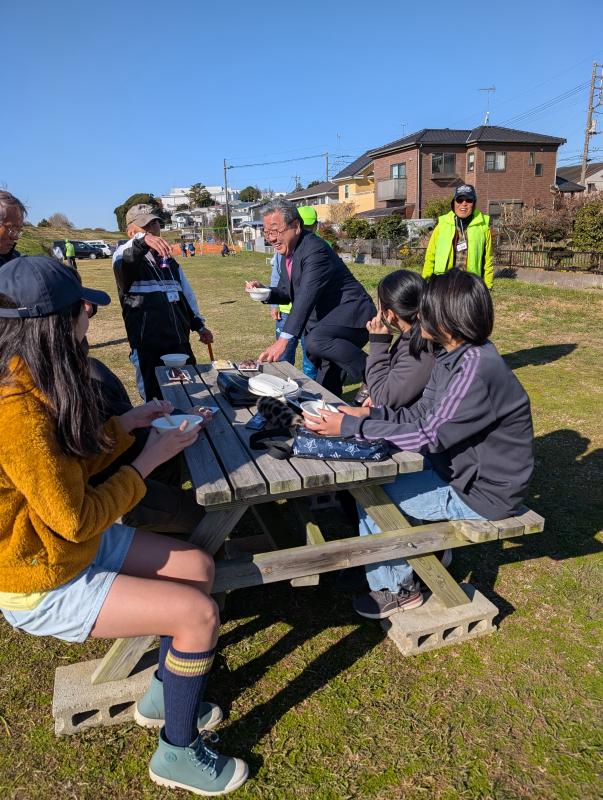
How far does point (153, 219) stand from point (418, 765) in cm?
359

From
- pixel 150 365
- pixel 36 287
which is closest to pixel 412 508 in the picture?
pixel 36 287

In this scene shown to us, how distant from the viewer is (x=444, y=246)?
6.17 metres

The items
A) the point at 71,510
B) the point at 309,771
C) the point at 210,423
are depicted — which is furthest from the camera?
the point at 210,423

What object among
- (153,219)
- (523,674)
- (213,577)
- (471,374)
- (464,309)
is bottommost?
(523,674)

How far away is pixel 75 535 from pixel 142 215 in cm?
308

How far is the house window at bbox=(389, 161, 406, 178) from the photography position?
37625mm

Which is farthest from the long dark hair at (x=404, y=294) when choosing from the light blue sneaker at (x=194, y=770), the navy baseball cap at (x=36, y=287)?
the light blue sneaker at (x=194, y=770)

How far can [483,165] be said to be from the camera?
35.5 meters

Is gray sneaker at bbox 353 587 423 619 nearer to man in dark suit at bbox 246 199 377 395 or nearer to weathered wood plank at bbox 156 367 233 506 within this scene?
weathered wood plank at bbox 156 367 233 506

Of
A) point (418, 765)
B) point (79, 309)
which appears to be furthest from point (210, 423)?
point (418, 765)

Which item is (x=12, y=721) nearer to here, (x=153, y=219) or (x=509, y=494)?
(x=509, y=494)

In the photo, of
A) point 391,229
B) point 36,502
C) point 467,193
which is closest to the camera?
point 36,502

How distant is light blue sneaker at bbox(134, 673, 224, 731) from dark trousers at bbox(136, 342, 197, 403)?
2.37 metres

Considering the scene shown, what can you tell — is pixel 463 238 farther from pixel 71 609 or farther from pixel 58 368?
pixel 71 609
